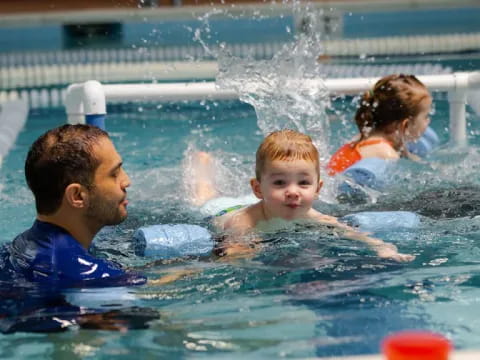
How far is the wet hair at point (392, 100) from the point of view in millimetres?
4832

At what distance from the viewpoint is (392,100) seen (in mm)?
4844

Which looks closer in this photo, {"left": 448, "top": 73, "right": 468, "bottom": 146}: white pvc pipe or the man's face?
the man's face

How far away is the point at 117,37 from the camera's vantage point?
36.5 feet

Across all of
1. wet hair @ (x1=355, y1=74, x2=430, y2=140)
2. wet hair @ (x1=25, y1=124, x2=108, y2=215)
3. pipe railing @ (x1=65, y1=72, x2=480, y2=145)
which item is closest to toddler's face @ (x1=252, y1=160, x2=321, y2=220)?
wet hair @ (x1=25, y1=124, x2=108, y2=215)

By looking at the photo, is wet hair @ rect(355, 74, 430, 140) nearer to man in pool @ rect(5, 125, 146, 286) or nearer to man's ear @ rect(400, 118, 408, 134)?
man's ear @ rect(400, 118, 408, 134)

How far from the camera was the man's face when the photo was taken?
9.25 feet

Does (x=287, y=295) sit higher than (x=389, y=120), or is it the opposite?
(x=389, y=120)

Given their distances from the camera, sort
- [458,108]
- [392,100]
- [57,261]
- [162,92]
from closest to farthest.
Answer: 1. [57,261]
2. [162,92]
3. [392,100]
4. [458,108]

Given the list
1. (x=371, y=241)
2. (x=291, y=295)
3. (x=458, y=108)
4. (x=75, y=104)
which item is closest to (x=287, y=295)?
(x=291, y=295)

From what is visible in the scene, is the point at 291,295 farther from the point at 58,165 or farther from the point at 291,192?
the point at 58,165

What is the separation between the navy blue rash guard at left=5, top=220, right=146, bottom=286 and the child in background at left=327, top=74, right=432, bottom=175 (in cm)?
214

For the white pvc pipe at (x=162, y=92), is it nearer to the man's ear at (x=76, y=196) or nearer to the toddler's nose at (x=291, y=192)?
the toddler's nose at (x=291, y=192)

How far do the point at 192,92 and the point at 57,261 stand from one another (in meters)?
2.08

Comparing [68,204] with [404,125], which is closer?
[68,204]
